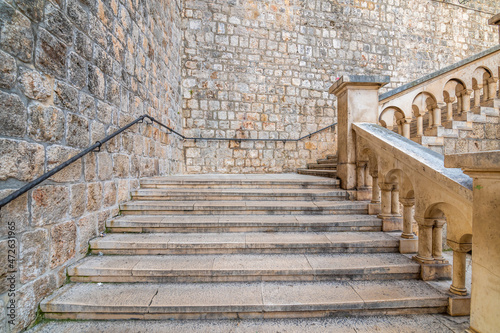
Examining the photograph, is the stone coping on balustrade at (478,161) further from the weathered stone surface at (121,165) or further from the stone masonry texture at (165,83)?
the weathered stone surface at (121,165)

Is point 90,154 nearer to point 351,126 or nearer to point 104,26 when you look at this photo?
point 104,26

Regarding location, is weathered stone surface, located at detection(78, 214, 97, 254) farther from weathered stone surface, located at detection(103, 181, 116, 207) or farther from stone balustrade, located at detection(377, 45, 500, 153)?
stone balustrade, located at detection(377, 45, 500, 153)

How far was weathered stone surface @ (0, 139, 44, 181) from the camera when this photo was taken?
1.43 meters

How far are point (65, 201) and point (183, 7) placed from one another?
658 centimetres

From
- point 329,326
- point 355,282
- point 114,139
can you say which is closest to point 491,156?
point 355,282

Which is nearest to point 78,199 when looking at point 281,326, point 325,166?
point 281,326

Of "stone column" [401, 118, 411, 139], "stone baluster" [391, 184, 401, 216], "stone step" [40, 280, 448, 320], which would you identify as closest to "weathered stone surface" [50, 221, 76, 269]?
"stone step" [40, 280, 448, 320]

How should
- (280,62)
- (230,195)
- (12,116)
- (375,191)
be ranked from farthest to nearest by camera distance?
(280,62), (230,195), (375,191), (12,116)

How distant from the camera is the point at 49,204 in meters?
1.77

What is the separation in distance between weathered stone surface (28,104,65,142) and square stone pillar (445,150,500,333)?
3112mm

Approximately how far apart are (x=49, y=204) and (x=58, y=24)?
157 centimetres

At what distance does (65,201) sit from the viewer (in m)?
1.93

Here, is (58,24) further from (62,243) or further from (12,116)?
(62,243)

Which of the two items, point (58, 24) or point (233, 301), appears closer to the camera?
point (233, 301)
